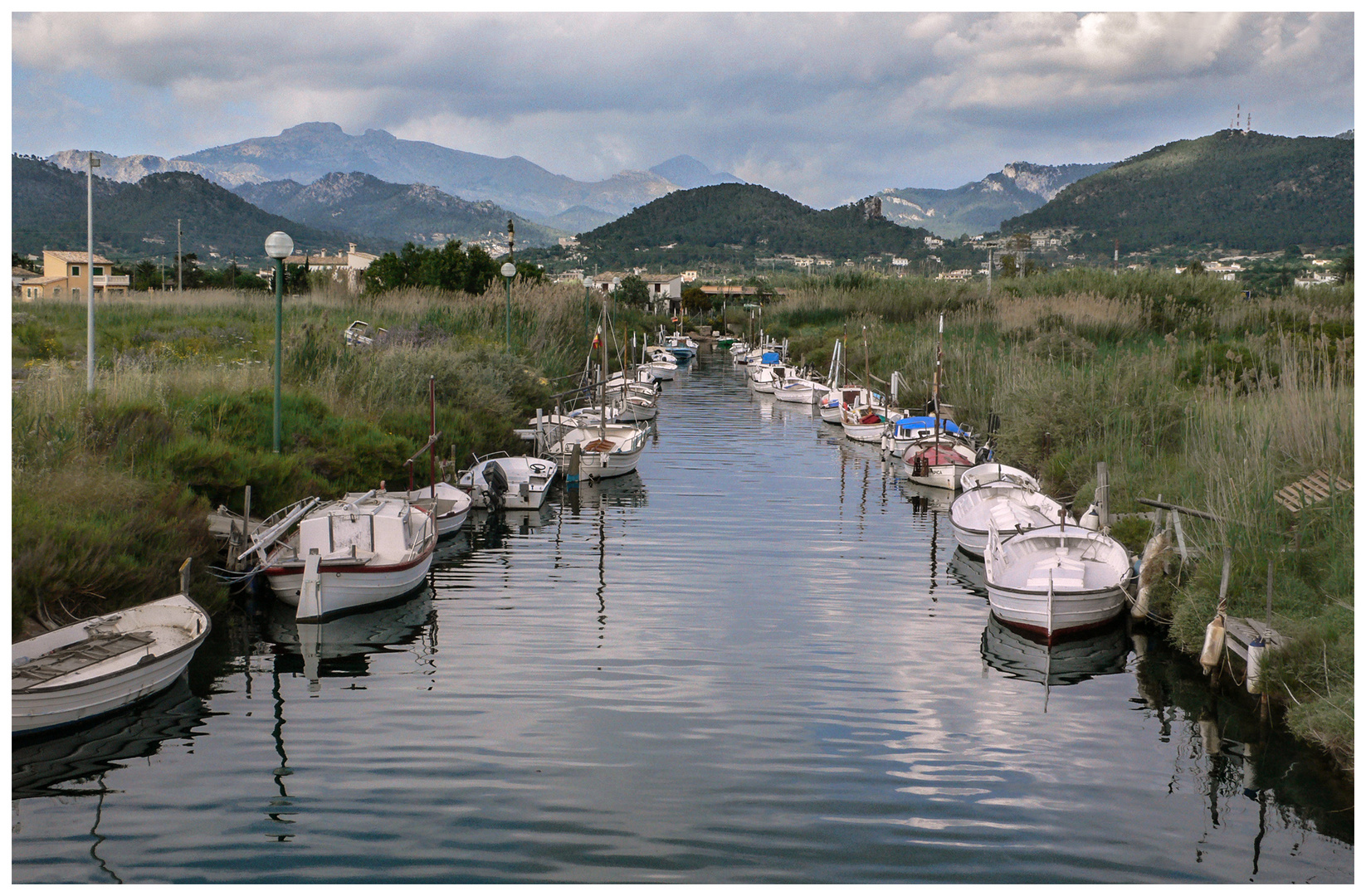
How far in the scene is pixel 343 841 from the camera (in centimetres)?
955

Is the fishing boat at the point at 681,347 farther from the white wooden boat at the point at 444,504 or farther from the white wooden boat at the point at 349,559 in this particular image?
the white wooden boat at the point at 349,559

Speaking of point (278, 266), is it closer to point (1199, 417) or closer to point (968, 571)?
point (968, 571)

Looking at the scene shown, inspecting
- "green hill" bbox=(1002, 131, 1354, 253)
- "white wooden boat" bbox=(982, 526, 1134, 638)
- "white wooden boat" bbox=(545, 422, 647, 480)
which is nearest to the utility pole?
"white wooden boat" bbox=(545, 422, 647, 480)

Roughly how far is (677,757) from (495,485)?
594 inches

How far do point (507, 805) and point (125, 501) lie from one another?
28.1ft

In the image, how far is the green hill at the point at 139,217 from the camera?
432 feet

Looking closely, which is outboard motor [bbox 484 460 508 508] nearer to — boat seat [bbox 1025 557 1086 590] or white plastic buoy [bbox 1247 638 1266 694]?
boat seat [bbox 1025 557 1086 590]

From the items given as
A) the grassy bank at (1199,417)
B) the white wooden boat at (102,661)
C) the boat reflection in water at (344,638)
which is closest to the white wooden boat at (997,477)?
the grassy bank at (1199,417)

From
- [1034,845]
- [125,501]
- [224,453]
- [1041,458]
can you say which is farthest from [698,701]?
[1041,458]

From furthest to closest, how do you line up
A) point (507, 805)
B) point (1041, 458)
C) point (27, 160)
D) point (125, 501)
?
point (27, 160) → point (1041, 458) → point (125, 501) → point (507, 805)

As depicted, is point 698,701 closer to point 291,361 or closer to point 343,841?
point 343,841

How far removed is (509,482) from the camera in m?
26.6

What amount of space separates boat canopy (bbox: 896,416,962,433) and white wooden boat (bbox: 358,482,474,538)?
629 inches

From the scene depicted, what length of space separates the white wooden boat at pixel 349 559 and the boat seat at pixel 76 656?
3462 millimetres
